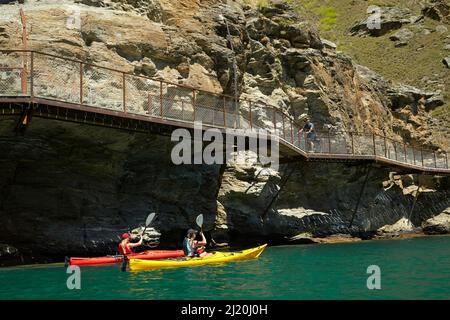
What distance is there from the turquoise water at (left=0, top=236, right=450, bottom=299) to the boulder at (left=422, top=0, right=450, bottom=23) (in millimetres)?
72441

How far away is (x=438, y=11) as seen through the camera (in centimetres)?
8731

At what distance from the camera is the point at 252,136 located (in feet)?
86.1

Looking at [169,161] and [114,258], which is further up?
[169,161]

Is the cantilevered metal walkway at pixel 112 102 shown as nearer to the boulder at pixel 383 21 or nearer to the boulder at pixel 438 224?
the boulder at pixel 438 224

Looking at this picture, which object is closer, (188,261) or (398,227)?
(188,261)

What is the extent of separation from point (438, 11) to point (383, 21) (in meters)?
8.52

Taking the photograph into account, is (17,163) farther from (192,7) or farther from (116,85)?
(192,7)

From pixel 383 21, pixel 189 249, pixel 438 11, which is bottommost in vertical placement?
pixel 189 249

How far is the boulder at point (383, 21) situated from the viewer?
88375 mm

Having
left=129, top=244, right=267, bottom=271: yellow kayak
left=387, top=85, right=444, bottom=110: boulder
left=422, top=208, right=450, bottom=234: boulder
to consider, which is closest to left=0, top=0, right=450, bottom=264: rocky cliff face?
left=422, top=208, right=450, bottom=234: boulder

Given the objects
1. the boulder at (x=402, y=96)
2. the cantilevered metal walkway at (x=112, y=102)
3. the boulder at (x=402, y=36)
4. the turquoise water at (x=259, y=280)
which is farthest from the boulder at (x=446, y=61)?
the turquoise water at (x=259, y=280)

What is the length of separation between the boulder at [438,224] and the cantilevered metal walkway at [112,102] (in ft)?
52.1

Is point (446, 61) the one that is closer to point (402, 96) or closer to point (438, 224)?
point (402, 96)

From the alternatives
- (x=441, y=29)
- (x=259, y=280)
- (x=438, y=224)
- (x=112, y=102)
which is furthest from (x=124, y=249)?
(x=441, y=29)
